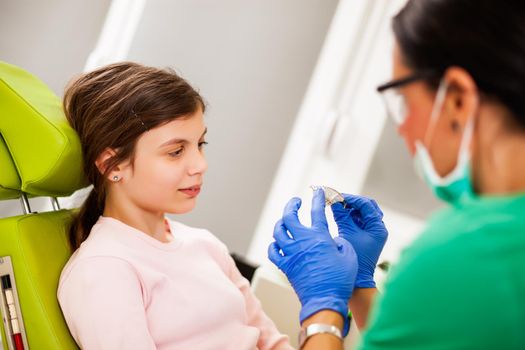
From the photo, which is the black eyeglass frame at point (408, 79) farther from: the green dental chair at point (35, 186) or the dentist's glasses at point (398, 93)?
the green dental chair at point (35, 186)

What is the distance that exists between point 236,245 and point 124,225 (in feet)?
4.66

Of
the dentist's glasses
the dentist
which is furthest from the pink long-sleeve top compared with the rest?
the dentist's glasses

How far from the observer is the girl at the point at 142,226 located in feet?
4.02

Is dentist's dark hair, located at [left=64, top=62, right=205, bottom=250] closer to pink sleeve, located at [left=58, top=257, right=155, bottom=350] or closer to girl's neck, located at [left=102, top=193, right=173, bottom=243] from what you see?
girl's neck, located at [left=102, top=193, right=173, bottom=243]

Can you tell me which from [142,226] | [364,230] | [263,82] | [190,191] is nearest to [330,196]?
[364,230]

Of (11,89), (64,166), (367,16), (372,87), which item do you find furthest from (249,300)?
(367,16)

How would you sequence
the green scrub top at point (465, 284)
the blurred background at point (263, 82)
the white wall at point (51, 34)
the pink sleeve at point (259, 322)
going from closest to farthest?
the green scrub top at point (465, 284) → the pink sleeve at point (259, 322) → the white wall at point (51, 34) → the blurred background at point (263, 82)

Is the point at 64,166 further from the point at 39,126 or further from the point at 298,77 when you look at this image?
the point at 298,77

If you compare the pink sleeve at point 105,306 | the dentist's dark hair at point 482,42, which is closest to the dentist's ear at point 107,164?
the pink sleeve at point 105,306

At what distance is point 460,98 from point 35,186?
966 millimetres

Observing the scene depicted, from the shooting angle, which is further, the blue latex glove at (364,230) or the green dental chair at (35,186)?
the blue latex glove at (364,230)

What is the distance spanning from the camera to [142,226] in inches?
56.8

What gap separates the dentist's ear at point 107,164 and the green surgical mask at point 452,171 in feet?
2.53

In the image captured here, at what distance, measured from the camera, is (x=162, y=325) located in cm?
128
